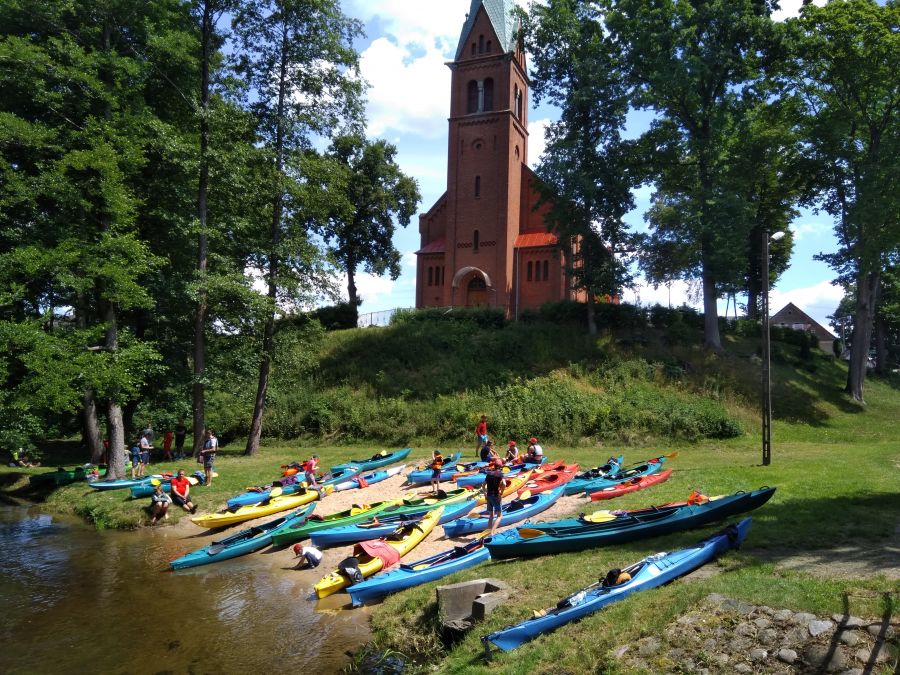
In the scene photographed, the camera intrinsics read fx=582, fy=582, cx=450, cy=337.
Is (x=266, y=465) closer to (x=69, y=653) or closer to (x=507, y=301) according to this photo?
(x=69, y=653)

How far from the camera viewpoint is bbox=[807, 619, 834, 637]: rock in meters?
6.66

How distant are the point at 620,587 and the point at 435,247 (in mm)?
37562

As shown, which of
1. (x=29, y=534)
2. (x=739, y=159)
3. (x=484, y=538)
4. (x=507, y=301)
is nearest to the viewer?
(x=484, y=538)

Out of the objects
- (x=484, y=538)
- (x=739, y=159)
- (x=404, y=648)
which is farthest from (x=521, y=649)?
(x=739, y=159)

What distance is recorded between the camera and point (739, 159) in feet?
104

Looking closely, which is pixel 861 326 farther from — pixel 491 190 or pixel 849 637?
pixel 849 637

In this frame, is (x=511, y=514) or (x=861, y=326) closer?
(x=511, y=514)

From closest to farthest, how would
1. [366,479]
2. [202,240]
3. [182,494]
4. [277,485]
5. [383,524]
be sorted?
1. [383,524]
2. [182,494]
3. [277,485]
4. [366,479]
5. [202,240]

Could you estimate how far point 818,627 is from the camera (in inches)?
265

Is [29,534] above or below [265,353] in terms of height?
below

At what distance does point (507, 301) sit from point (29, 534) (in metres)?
29.7

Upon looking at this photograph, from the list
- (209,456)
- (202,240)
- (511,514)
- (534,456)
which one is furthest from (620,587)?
(202,240)

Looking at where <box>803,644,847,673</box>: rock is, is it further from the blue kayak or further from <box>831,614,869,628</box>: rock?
the blue kayak

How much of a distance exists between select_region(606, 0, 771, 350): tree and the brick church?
32.5ft
